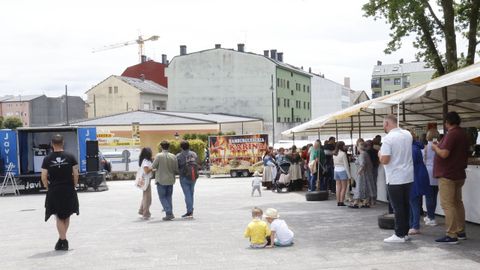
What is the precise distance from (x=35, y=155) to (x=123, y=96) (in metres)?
54.2

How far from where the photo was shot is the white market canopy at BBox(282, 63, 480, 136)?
30.3 ft

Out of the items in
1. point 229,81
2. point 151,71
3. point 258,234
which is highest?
point 151,71

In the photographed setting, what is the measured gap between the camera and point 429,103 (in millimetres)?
17109

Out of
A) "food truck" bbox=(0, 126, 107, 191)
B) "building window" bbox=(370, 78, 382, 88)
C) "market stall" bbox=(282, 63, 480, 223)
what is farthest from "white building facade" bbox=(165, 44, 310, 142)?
"market stall" bbox=(282, 63, 480, 223)

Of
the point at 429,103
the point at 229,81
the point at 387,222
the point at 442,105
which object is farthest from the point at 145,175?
the point at 229,81

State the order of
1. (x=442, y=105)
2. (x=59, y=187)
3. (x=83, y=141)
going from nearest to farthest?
(x=59, y=187) → (x=442, y=105) → (x=83, y=141)

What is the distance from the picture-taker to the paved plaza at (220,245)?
25.8 ft

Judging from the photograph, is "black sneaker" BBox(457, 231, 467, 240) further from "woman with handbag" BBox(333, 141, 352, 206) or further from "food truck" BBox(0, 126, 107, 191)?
"food truck" BBox(0, 126, 107, 191)

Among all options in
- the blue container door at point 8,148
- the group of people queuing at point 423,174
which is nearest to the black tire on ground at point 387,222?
the group of people queuing at point 423,174

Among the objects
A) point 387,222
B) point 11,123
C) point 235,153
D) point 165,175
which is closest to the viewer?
point 387,222

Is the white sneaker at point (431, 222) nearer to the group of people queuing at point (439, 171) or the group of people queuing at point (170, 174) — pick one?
the group of people queuing at point (439, 171)

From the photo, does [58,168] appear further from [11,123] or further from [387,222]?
[11,123]

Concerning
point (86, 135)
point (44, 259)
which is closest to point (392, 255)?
point (44, 259)

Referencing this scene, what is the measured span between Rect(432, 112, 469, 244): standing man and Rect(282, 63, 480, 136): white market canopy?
74 cm
